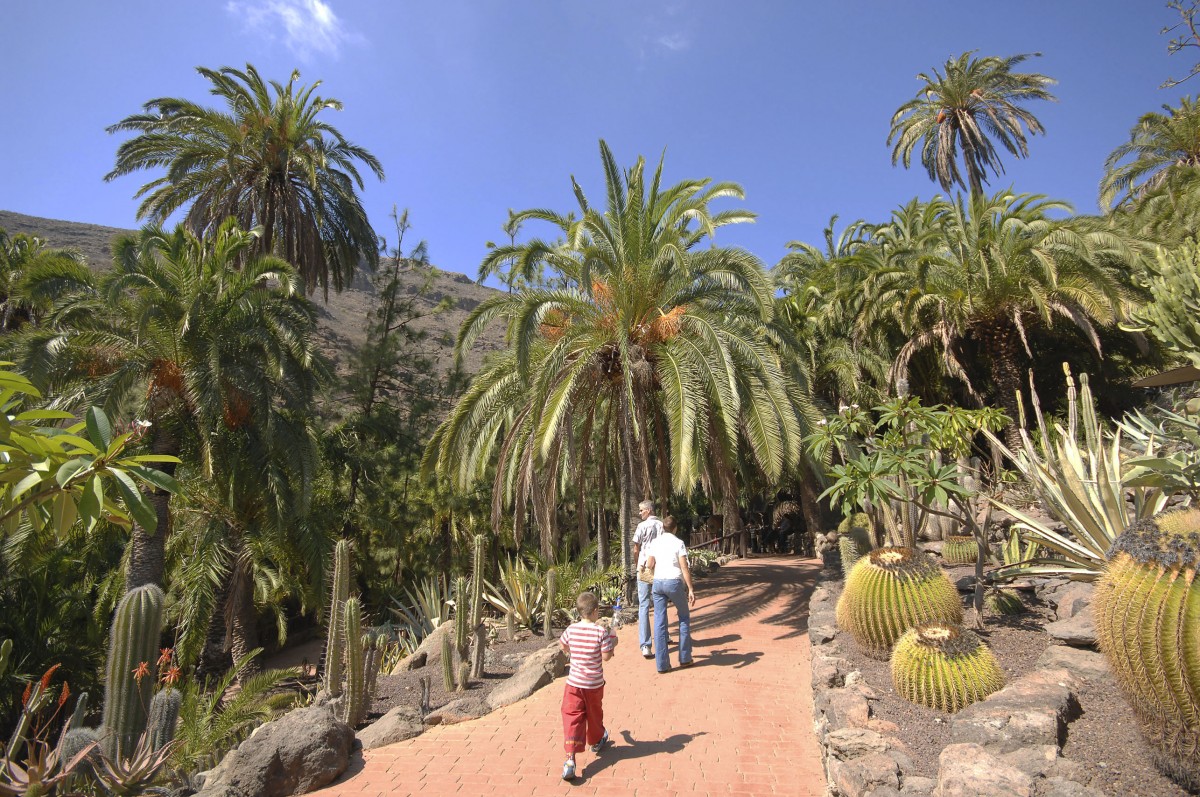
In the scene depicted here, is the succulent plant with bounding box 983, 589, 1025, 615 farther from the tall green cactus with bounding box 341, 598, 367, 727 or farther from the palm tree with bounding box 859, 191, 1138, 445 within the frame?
the palm tree with bounding box 859, 191, 1138, 445

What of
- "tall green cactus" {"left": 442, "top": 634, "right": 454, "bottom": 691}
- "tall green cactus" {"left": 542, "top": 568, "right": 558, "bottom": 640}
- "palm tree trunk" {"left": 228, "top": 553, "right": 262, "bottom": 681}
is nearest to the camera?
"tall green cactus" {"left": 442, "top": 634, "right": 454, "bottom": 691}

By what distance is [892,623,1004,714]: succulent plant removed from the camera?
189 inches

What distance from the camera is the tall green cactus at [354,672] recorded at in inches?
271

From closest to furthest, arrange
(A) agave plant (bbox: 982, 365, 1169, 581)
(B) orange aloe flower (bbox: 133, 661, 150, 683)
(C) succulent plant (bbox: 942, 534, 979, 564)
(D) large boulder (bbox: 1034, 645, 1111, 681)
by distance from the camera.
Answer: (D) large boulder (bbox: 1034, 645, 1111, 681) → (A) agave plant (bbox: 982, 365, 1169, 581) → (B) orange aloe flower (bbox: 133, 661, 150, 683) → (C) succulent plant (bbox: 942, 534, 979, 564)

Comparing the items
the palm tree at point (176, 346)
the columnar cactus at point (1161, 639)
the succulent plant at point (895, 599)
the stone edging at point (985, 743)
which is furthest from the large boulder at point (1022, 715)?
the palm tree at point (176, 346)

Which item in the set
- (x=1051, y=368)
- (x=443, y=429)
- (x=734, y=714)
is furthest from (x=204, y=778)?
(x=1051, y=368)

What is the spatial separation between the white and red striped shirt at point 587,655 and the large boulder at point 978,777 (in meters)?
2.42

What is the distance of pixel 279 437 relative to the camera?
13.6 meters

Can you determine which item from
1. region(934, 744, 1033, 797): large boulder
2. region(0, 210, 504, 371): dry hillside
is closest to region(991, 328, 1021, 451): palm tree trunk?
region(934, 744, 1033, 797): large boulder

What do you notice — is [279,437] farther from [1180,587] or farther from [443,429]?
[1180,587]

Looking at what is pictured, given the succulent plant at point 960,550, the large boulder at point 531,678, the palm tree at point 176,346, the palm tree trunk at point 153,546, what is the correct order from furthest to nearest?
the palm tree trunk at point 153,546 → the palm tree at point 176,346 → the succulent plant at point 960,550 → the large boulder at point 531,678

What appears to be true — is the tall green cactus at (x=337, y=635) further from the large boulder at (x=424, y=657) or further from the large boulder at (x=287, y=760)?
the large boulder at (x=424, y=657)

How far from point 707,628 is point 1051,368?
624 inches

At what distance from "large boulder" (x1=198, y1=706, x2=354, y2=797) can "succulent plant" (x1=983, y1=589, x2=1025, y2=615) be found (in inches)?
244
